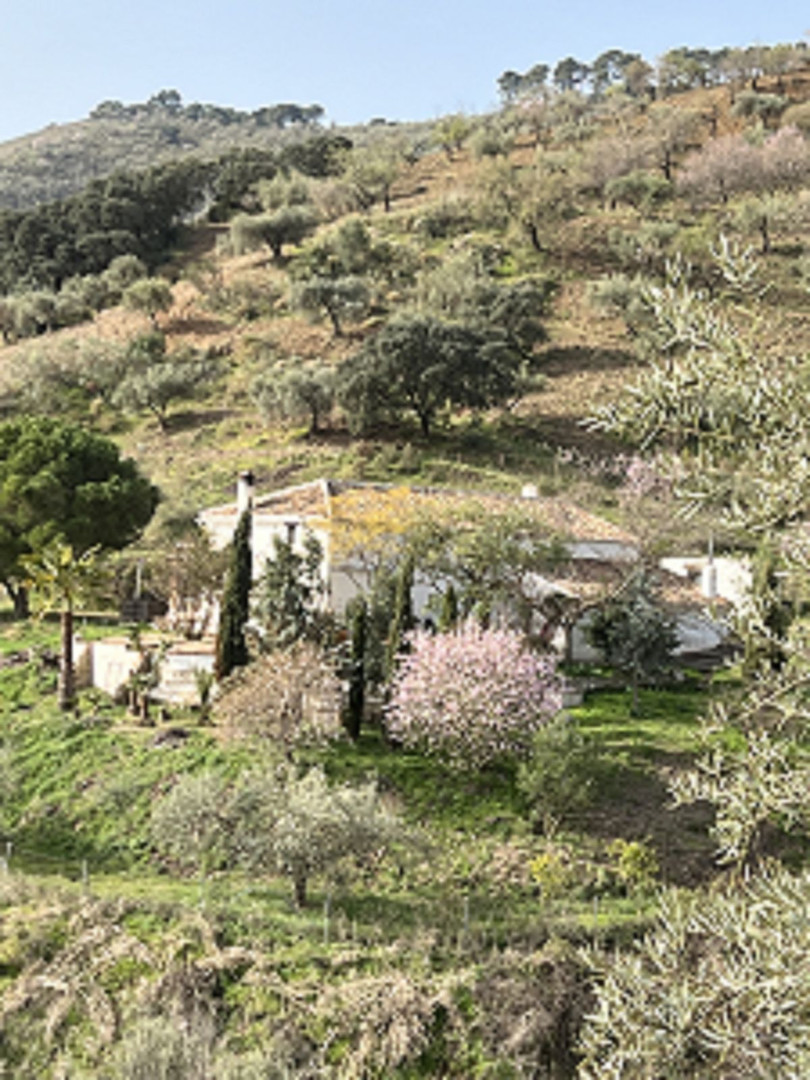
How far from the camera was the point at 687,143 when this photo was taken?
275 ft

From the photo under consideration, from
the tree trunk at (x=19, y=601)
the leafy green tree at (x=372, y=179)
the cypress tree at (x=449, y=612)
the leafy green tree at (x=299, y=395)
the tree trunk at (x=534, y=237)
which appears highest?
the leafy green tree at (x=372, y=179)

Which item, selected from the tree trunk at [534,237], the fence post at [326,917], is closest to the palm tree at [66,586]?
the fence post at [326,917]

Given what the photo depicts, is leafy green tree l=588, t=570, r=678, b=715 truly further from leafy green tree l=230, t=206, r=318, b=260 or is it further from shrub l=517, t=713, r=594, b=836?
leafy green tree l=230, t=206, r=318, b=260

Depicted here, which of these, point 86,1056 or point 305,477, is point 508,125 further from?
point 86,1056

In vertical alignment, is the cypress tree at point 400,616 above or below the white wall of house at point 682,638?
above

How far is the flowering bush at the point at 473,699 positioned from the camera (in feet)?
63.2

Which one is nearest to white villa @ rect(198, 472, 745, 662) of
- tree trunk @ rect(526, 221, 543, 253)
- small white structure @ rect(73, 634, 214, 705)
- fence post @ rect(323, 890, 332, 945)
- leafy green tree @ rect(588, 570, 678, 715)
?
leafy green tree @ rect(588, 570, 678, 715)

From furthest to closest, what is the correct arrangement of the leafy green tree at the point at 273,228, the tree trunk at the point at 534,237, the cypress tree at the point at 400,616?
the leafy green tree at the point at 273,228 < the tree trunk at the point at 534,237 < the cypress tree at the point at 400,616

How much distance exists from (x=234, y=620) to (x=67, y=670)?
14.2 ft

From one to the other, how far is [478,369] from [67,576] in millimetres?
28252

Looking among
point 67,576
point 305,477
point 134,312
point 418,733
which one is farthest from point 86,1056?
point 134,312

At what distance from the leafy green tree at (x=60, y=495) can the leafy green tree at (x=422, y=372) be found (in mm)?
15286

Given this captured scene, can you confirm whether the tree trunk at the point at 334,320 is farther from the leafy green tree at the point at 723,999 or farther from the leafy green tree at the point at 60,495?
the leafy green tree at the point at 723,999

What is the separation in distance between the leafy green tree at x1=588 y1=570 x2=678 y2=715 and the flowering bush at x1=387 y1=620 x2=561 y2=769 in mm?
5599
